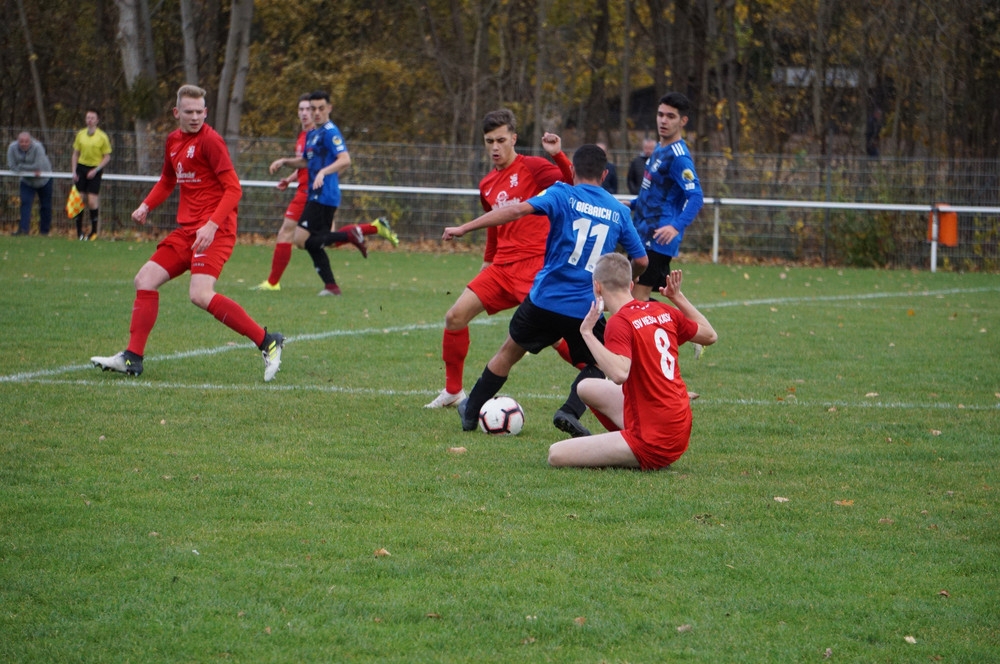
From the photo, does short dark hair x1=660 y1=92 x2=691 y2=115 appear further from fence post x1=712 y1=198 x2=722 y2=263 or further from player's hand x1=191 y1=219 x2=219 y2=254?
fence post x1=712 y1=198 x2=722 y2=263

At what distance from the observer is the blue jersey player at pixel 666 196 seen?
8984 millimetres

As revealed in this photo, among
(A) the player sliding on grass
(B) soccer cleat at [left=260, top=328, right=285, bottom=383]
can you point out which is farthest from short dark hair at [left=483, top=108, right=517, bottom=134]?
(A) the player sliding on grass

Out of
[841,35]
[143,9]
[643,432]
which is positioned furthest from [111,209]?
[643,432]

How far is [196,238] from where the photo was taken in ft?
26.8

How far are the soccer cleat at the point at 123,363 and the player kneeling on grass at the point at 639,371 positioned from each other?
3.61 meters

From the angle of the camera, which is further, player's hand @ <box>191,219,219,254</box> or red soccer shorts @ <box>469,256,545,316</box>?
player's hand @ <box>191,219,219,254</box>

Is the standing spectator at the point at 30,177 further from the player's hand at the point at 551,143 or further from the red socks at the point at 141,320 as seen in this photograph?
the player's hand at the point at 551,143

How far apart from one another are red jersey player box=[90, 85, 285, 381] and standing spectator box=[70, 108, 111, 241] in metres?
14.1

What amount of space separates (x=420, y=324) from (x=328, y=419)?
473 centimetres

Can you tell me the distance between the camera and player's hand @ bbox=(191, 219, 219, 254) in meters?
7.95

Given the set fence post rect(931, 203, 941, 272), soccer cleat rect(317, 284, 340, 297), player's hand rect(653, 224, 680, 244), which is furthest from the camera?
fence post rect(931, 203, 941, 272)

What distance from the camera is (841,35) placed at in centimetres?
2505

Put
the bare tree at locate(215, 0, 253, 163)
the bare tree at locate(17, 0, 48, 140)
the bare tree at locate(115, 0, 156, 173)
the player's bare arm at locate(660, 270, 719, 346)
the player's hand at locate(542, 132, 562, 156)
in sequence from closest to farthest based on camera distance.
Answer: the player's bare arm at locate(660, 270, 719, 346) < the player's hand at locate(542, 132, 562, 156) < the bare tree at locate(115, 0, 156, 173) < the bare tree at locate(215, 0, 253, 163) < the bare tree at locate(17, 0, 48, 140)

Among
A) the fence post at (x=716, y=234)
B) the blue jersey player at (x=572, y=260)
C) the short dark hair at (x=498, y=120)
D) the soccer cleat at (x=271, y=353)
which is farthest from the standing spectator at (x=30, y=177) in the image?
the blue jersey player at (x=572, y=260)
